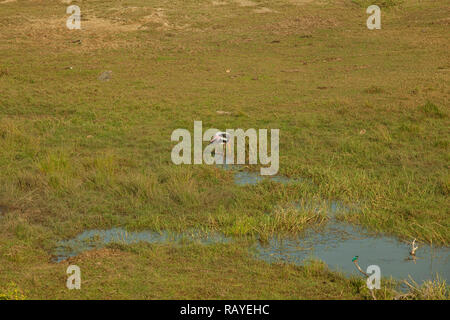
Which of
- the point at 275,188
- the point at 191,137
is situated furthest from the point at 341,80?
the point at 275,188

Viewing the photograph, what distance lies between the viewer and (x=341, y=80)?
13.7 meters

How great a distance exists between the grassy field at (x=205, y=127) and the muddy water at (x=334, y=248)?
0.15 metres

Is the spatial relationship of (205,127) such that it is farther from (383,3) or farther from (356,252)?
(383,3)

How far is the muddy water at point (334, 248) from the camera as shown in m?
5.58

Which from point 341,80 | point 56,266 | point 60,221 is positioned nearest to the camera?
point 56,266

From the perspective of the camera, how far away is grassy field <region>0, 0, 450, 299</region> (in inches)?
217

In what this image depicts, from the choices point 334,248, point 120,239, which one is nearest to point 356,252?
point 334,248

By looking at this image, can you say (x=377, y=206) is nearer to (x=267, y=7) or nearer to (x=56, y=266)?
(x=56, y=266)

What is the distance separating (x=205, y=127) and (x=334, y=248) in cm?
462

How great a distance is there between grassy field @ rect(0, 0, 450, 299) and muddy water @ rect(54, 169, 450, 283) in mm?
153

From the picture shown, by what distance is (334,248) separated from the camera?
238 inches

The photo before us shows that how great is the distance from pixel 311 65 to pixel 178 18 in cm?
711

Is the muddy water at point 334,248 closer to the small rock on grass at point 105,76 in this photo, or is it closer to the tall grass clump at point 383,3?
the small rock on grass at point 105,76

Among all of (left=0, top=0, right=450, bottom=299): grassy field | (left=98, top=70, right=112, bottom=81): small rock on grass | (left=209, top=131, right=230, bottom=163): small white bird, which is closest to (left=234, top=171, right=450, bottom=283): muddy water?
(left=0, top=0, right=450, bottom=299): grassy field
